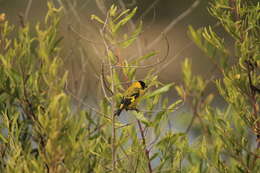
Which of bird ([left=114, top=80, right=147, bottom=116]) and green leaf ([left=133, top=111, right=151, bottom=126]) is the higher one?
bird ([left=114, top=80, right=147, bottom=116])

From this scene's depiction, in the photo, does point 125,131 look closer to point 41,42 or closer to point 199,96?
point 41,42

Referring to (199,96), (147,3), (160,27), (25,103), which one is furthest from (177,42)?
(25,103)

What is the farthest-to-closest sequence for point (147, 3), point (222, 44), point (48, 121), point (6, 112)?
point (147, 3) < point (222, 44) < point (6, 112) < point (48, 121)

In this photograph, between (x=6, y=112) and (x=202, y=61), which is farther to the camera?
(x=202, y=61)

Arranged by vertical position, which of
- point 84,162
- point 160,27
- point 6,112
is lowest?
point 84,162

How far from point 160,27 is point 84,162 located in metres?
4.71

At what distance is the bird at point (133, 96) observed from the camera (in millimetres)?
900

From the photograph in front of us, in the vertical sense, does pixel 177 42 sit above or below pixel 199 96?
above

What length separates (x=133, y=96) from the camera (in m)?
0.90

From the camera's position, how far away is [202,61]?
546 cm

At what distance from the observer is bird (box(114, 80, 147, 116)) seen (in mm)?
900

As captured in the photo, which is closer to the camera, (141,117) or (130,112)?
(141,117)

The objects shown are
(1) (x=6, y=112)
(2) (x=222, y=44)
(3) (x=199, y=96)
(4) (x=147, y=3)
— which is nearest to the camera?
(1) (x=6, y=112)

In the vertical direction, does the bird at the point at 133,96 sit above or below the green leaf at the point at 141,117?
above
